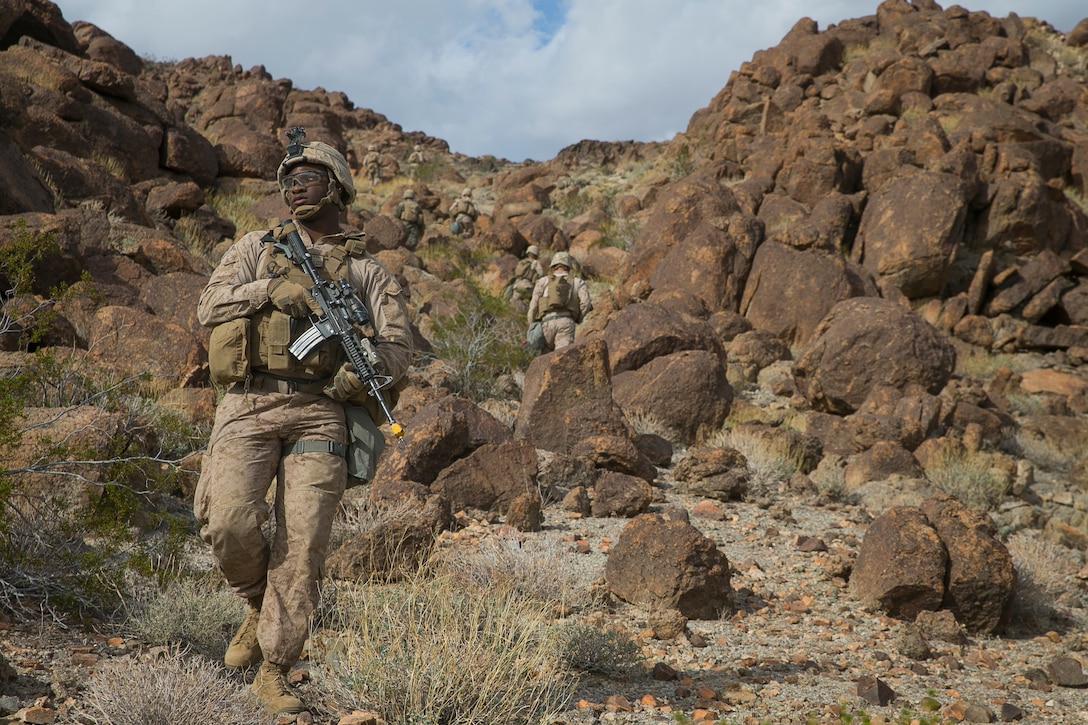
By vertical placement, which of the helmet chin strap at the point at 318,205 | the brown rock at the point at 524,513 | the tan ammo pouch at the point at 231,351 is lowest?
the brown rock at the point at 524,513

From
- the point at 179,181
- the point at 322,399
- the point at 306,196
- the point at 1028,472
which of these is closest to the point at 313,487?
the point at 322,399

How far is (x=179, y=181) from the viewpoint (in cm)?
1669

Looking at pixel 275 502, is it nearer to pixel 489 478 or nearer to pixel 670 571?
pixel 670 571

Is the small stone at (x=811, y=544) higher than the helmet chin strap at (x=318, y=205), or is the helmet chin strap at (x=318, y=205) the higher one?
the helmet chin strap at (x=318, y=205)

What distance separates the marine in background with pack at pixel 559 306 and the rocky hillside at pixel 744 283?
0.64 meters

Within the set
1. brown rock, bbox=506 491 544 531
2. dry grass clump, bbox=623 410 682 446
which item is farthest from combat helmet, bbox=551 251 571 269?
brown rock, bbox=506 491 544 531

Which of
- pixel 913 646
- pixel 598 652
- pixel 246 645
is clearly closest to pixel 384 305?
pixel 246 645

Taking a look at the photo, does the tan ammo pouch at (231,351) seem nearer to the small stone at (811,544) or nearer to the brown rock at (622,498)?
the brown rock at (622,498)

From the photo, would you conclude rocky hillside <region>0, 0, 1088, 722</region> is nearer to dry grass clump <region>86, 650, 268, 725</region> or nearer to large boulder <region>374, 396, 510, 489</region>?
large boulder <region>374, 396, 510, 489</region>

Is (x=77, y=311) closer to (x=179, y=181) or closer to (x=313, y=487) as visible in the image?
(x=313, y=487)

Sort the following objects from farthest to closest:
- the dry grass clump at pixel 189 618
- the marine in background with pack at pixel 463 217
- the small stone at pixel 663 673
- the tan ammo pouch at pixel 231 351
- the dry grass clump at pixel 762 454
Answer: the marine in background with pack at pixel 463 217
the dry grass clump at pixel 762 454
the small stone at pixel 663 673
the dry grass clump at pixel 189 618
the tan ammo pouch at pixel 231 351

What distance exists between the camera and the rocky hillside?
7340 millimetres

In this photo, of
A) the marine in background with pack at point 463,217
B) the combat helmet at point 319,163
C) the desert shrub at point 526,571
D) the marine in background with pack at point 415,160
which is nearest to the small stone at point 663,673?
the desert shrub at point 526,571

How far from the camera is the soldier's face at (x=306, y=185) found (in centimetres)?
376
